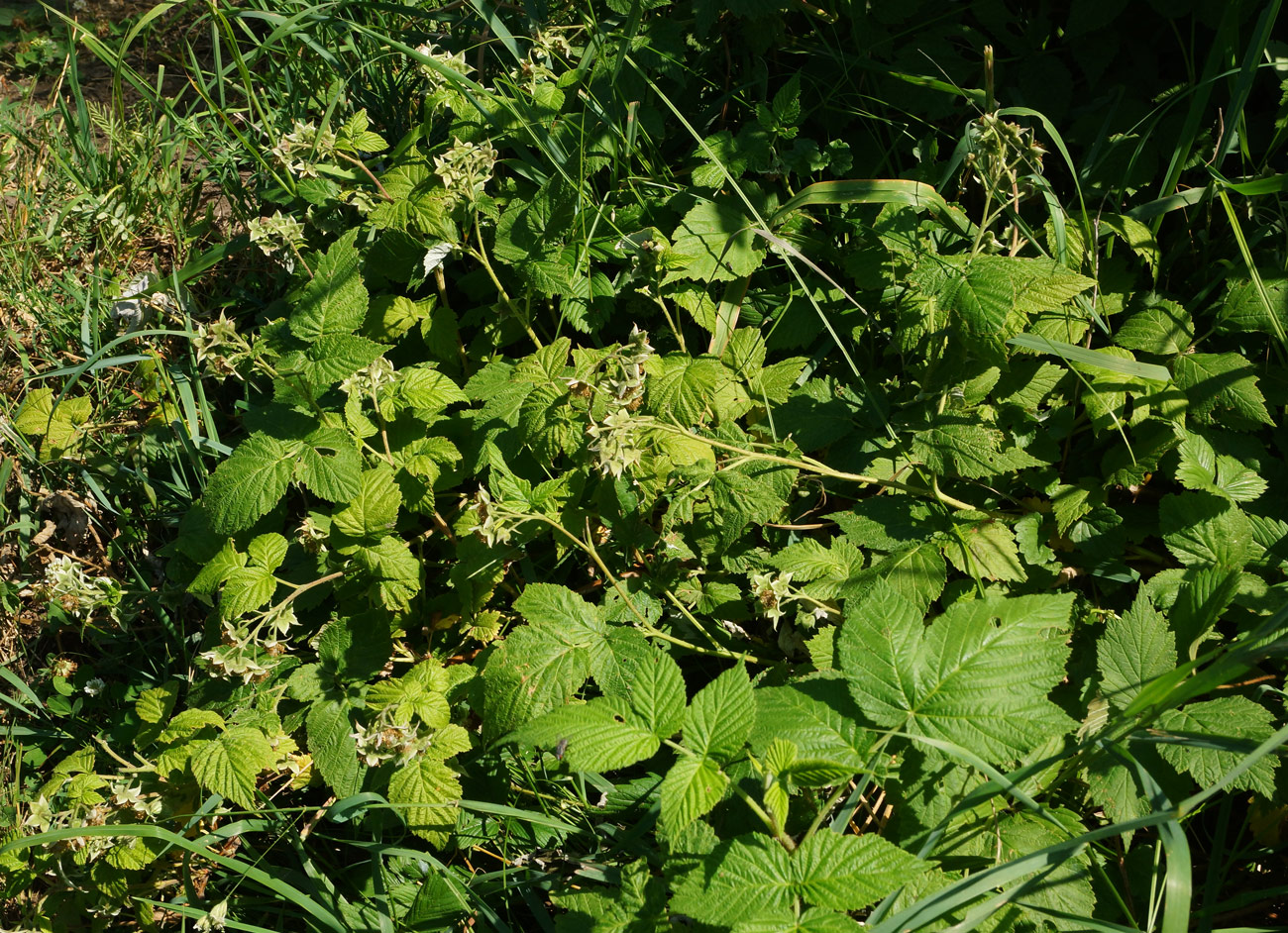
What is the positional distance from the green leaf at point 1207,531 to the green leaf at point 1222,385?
210 mm

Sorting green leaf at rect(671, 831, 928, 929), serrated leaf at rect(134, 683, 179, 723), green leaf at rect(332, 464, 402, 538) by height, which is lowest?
serrated leaf at rect(134, 683, 179, 723)

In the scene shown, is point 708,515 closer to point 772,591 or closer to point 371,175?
point 772,591

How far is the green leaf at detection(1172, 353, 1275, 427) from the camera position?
6.30ft

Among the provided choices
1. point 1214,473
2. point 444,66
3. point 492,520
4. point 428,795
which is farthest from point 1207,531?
point 444,66

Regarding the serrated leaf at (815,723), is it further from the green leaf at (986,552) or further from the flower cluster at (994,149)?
the flower cluster at (994,149)

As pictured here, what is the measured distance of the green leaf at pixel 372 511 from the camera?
2.18 meters

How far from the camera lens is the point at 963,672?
1501 mm

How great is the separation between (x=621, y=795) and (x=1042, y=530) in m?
1.09

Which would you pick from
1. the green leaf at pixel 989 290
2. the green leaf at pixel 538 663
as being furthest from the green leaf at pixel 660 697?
the green leaf at pixel 989 290

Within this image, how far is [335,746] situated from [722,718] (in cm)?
97

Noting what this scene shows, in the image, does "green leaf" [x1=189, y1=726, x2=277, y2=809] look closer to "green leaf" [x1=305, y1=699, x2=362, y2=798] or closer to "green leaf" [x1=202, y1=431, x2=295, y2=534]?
"green leaf" [x1=305, y1=699, x2=362, y2=798]

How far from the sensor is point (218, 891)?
2.17 m

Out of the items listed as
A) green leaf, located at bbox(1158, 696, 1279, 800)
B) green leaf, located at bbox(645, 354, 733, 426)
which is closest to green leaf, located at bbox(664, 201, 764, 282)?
green leaf, located at bbox(645, 354, 733, 426)

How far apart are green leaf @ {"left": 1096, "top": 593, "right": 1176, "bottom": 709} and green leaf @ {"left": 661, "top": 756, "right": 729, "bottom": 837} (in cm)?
75
